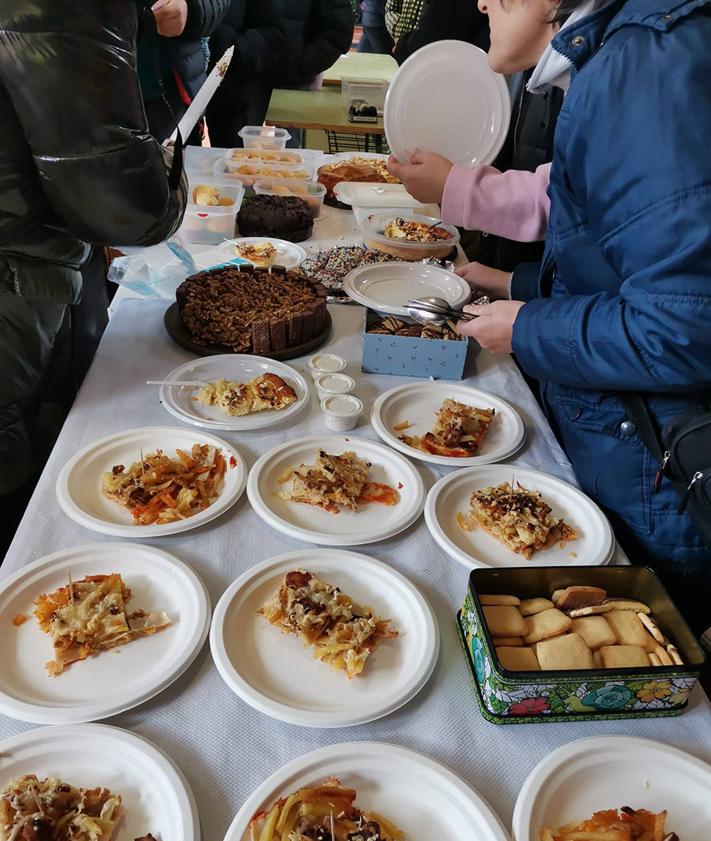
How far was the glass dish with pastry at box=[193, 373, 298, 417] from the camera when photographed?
55.5 inches

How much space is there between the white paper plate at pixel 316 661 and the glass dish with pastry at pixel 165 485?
Result: 221 millimetres

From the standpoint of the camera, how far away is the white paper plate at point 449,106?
6.75ft

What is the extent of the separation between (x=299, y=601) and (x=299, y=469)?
341 millimetres

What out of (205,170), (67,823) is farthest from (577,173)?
(205,170)

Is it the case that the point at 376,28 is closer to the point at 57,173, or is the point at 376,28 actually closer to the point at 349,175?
the point at 349,175

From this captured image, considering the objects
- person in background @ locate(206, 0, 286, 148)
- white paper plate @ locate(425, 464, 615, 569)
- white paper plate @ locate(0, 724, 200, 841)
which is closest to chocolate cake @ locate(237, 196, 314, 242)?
white paper plate @ locate(425, 464, 615, 569)

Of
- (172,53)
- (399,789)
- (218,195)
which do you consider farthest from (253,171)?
(399,789)

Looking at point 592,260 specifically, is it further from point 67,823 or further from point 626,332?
point 67,823

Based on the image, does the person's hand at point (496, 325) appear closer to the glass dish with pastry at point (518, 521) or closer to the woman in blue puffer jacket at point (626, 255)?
the woman in blue puffer jacket at point (626, 255)

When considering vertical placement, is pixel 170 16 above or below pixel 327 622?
above

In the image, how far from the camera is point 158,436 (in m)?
1.32

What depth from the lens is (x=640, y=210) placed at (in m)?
0.99

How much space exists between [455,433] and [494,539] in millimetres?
286

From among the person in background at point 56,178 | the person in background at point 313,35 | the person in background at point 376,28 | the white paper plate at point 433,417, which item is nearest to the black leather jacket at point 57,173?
the person in background at point 56,178
